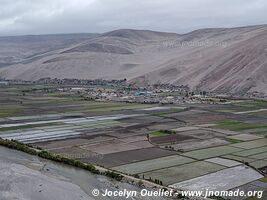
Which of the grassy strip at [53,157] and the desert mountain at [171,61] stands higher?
the desert mountain at [171,61]

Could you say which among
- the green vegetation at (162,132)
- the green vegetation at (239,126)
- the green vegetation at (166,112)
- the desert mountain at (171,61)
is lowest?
the green vegetation at (166,112)

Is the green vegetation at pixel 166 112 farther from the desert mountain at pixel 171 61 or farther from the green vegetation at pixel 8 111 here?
the desert mountain at pixel 171 61

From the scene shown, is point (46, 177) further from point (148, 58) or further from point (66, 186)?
point (148, 58)

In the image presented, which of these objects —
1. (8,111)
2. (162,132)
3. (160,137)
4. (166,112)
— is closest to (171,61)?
(166,112)

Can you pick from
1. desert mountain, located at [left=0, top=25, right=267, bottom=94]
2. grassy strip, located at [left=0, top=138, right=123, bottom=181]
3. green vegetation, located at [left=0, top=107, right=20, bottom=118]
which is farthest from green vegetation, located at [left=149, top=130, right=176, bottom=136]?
desert mountain, located at [left=0, top=25, right=267, bottom=94]

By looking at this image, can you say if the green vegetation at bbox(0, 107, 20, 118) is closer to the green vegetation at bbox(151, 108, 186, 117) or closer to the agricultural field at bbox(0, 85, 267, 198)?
the agricultural field at bbox(0, 85, 267, 198)

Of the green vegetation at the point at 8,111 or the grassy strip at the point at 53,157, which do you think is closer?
the grassy strip at the point at 53,157

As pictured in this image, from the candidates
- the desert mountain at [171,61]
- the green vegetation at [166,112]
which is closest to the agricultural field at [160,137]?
the green vegetation at [166,112]
